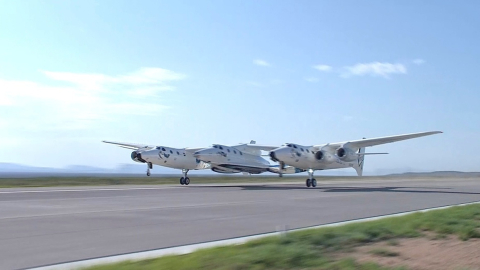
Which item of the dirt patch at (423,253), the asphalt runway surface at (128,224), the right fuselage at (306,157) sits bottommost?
the dirt patch at (423,253)

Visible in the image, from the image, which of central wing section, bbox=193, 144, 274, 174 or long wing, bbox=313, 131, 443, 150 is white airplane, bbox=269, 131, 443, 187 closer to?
long wing, bbox=313, 131, 443, 150

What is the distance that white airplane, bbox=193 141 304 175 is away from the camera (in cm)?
4109

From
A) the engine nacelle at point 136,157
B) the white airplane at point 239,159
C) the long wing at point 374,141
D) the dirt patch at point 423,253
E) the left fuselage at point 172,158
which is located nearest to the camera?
the dirt patch at point 423,253

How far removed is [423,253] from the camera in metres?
9.38

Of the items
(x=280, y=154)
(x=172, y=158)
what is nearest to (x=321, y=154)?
(x=280, y=154)

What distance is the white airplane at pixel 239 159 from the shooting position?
4109 cm

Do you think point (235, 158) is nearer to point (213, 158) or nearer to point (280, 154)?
point (213, 158)

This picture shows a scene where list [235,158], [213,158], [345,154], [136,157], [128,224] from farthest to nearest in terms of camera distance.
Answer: [136,157]
[235,158]
[213,158]
[345,154]
[128,224]

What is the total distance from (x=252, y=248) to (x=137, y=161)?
35589 mm

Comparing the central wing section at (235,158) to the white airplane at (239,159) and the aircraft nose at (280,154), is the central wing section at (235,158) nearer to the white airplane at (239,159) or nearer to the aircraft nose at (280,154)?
the white airplane at (239,159)

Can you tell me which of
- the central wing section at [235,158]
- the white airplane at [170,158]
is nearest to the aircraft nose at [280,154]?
the central wing section at [235,158]

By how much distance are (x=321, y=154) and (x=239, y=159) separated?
750cm

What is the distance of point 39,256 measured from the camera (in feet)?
29.2

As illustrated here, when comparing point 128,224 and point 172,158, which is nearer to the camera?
point 128,224
